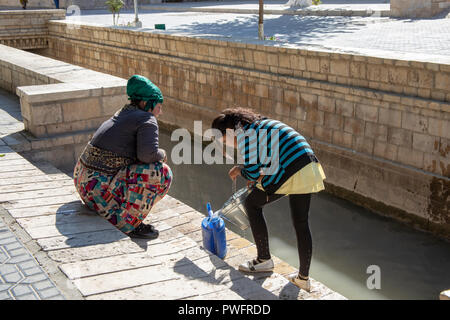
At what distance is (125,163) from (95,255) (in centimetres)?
102

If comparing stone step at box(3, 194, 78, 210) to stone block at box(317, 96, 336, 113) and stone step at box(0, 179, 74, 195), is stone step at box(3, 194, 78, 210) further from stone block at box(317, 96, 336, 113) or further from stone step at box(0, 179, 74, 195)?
stone block at box(317, 96, 336, 113)

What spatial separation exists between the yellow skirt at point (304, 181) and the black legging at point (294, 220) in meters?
0.09

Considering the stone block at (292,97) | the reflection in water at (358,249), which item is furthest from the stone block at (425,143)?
the stone block at (292,97)

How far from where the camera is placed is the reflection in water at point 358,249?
663 cm

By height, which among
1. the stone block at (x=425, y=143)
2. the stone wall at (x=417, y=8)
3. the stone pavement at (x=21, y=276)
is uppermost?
the stone wall at (x=417, y=8)

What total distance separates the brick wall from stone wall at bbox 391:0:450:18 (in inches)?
320

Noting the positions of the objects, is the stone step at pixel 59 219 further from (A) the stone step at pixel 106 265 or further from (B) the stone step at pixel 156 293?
(B) the stone step at pixel 156 293

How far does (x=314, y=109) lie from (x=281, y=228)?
265 cm

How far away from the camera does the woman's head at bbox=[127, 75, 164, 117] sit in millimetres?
4316

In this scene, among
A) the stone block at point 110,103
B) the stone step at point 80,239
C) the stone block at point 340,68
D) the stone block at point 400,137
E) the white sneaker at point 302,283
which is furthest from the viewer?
the stone block at point 340,68

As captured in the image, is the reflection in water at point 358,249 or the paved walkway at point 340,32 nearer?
the reflection in water at point 358,249

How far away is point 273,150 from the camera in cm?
402

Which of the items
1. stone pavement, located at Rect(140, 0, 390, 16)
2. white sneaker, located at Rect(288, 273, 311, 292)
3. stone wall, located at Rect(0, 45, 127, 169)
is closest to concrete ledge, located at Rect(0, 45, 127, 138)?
stone wall, located at Rect(0, 45, 127, 169)
